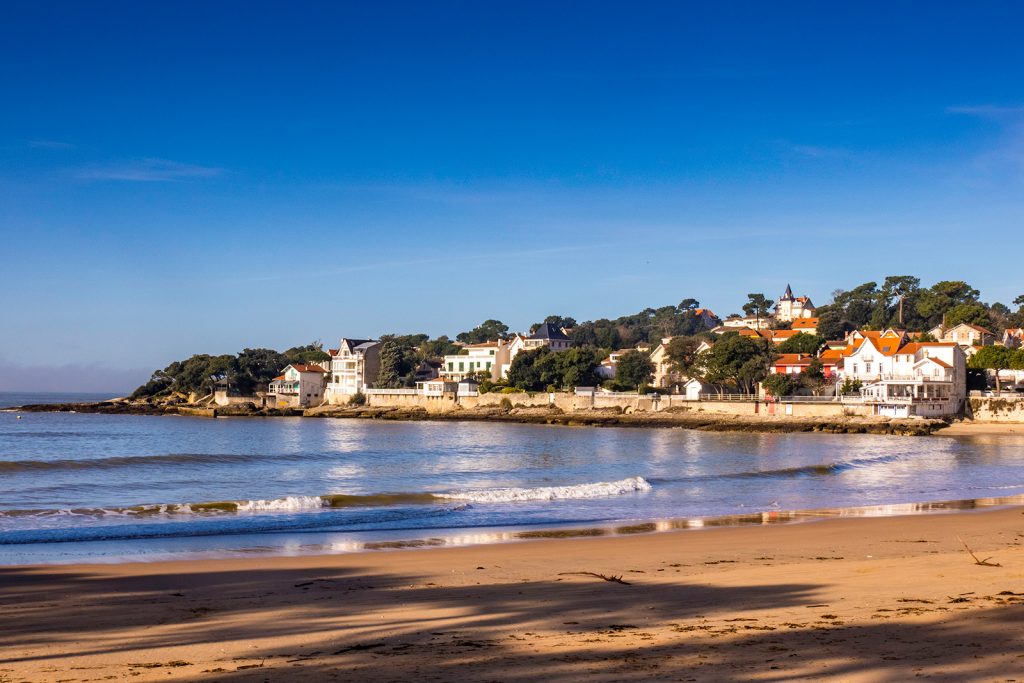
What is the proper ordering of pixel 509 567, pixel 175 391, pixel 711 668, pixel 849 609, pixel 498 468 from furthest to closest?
pixel 175 391 < pixel 498 468 < pixel 509 567 < pixel 849 609 < pixel 711 668

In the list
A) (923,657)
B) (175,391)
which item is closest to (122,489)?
(923,657)

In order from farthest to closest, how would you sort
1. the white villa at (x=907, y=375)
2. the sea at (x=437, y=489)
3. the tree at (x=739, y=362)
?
the tree at (x=739, y=362) < the white villa at (x=907, y=375) < the sea at (x=437, y=489)

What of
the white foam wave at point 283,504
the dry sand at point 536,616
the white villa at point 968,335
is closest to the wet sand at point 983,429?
the white villa at point 968,335

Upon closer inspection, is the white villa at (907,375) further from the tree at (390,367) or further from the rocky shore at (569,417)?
the tree at (390,367)

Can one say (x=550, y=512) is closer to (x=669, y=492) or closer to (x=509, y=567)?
(x=669, y=492)

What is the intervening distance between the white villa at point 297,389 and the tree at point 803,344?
50837mm

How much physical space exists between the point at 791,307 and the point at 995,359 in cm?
8066

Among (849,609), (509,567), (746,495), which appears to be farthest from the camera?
(746,495)

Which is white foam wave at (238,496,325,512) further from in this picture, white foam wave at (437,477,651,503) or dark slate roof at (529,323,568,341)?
dark slate roof at (529,323,568,341)

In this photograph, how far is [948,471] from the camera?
104 ft

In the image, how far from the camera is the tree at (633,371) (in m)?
88.4

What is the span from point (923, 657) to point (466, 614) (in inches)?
182

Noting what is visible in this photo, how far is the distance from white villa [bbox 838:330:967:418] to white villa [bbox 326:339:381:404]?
5081 cm

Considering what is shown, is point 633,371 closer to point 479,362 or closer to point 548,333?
point 548,333
